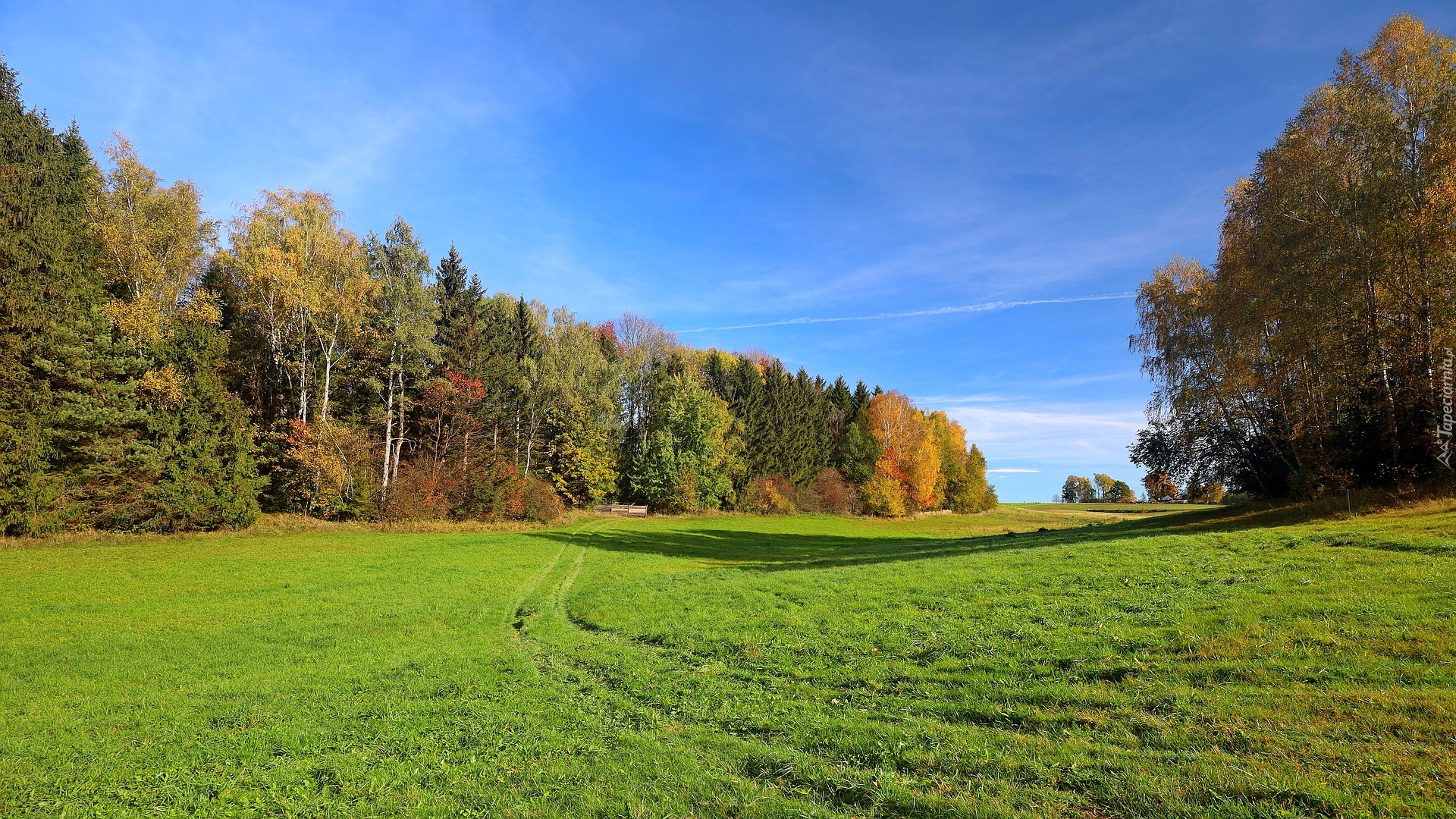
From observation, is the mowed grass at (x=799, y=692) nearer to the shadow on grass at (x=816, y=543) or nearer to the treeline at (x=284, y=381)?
the shadow on grass at (x=816, y=543)

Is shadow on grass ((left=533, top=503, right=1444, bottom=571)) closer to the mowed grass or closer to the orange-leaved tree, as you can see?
the mowed grass

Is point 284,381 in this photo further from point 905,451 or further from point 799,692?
point 905,451

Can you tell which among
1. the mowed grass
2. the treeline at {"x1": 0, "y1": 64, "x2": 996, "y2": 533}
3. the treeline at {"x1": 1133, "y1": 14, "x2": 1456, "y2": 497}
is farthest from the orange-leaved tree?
the mowed grass

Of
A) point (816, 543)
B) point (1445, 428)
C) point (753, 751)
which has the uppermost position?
point (1445, 428)

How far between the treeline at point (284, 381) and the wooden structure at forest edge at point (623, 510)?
2.11 metres

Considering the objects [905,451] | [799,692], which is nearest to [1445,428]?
[799,692]

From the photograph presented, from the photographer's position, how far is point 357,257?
3806cm

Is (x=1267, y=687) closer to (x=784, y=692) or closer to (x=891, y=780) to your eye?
(x=891, y=780)

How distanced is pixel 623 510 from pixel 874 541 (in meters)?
26.9

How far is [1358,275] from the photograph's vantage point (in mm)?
20656

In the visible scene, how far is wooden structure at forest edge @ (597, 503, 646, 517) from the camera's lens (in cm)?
5612

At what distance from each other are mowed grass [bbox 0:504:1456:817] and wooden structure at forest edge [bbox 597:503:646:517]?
37.3 m

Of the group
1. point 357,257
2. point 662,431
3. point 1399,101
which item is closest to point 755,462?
point 662,431

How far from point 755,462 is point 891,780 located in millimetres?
62631
